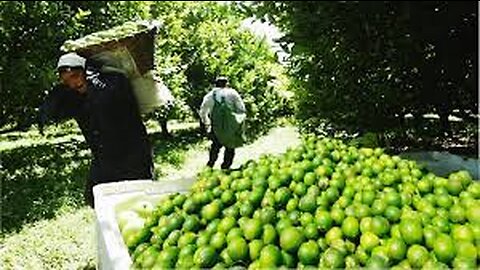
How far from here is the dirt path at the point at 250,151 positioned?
12344mm

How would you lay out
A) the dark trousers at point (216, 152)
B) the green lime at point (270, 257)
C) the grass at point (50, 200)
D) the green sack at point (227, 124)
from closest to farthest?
the green lime at point (270, 257)
the grass at point (50, 200)
the green sack at point (227, 124)
the dark trousers at point (216, 152)

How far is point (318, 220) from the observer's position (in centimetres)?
323

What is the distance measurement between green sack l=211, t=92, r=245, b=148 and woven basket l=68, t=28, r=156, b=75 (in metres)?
4.72

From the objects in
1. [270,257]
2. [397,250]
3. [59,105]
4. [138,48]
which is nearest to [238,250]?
[270,257]

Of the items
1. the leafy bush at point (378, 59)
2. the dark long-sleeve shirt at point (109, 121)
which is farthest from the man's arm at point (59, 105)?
the leafy bush at point (378, 59)

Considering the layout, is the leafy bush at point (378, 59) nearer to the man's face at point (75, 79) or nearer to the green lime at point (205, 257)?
the man's face at point (75, 79)

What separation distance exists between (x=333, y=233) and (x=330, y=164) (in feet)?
3.29

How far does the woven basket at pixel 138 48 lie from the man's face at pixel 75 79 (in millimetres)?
170

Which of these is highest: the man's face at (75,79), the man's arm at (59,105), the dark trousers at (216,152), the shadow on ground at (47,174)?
the man's face at (75,79)

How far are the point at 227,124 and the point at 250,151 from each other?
13.9 ft

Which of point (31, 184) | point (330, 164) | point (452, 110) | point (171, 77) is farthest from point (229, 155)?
point (330, 164)

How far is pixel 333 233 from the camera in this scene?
3098 millimetres

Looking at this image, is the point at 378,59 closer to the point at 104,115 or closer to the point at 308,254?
the point at 104,115

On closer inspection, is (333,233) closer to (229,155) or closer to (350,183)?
(350,183)
